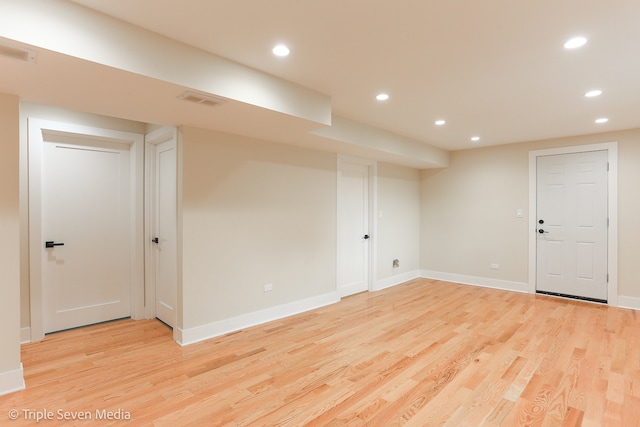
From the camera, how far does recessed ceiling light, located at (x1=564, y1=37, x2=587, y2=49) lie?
220 cm

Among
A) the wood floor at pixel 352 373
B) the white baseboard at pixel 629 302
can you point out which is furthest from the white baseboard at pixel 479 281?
the wood floor at pixel 352 373

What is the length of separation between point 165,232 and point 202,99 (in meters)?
1.91

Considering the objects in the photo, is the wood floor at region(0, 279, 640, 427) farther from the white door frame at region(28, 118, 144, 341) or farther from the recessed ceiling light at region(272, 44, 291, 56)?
the recessed ceiling light at region(272, 44, 291, 56)

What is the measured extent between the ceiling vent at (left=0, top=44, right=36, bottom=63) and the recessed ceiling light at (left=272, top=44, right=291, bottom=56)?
1.41 metres

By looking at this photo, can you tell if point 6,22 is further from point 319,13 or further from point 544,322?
point 544,322

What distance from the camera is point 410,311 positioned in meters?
4.36

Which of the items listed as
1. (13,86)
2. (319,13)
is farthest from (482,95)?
(13,86)

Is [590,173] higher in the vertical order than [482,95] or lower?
lower

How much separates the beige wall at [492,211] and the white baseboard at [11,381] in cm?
605

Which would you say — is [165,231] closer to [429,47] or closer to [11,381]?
[11,381]

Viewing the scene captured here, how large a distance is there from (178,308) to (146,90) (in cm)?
211

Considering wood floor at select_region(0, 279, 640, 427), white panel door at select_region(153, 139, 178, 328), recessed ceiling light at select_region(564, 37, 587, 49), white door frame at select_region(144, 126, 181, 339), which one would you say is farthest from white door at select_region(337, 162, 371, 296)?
recessed ceiling light at select_region(564, 37, 587, 49)

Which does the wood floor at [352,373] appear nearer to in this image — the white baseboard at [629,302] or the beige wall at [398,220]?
the white baseboard at [629,302]

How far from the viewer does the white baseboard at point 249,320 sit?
3295 mm
